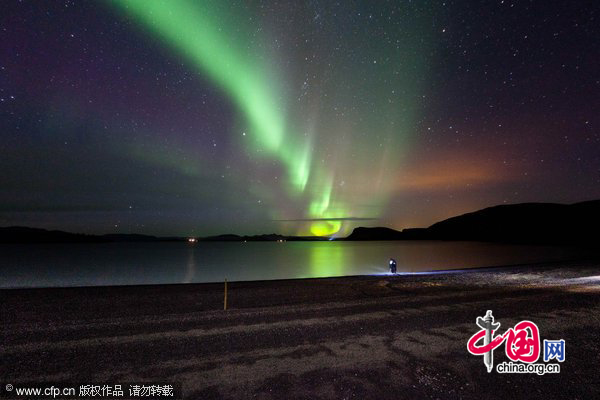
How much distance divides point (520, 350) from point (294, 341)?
539cm

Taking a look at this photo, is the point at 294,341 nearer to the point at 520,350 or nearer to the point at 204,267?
the point at 520,350

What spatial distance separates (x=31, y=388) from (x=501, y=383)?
28.3ft

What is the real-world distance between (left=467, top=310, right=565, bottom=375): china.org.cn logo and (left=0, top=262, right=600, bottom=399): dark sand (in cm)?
19

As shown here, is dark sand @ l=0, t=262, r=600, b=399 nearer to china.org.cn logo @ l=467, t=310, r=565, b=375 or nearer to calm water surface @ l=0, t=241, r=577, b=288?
china.org.cn logo @ l=467, t=310, r=565, b=375

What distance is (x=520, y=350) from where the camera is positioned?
286 inches

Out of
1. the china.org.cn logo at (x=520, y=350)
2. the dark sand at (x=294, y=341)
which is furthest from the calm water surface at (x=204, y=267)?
the china.org.cn logo at (x=520, y=350)

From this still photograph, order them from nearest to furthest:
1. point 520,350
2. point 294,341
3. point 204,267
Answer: point 520,350
point 294,341
point 204,267

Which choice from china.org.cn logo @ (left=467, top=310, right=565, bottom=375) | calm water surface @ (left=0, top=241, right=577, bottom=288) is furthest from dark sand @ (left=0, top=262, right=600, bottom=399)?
calm water surface @ (left=0, top=241, right=577, bottom=288)

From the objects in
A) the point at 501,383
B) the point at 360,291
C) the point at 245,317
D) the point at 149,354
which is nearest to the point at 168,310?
the point at 245,317

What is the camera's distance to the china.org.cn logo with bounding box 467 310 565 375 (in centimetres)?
640

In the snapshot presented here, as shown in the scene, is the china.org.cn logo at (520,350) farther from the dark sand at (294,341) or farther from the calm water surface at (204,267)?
the calm water surface at (204,267)

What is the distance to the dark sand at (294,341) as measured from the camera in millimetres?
5660

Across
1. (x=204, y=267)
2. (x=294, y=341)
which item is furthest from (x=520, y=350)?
(x=204, y=267)

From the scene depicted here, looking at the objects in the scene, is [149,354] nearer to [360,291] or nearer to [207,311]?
[207,311]
